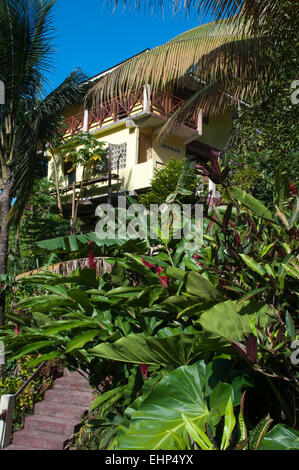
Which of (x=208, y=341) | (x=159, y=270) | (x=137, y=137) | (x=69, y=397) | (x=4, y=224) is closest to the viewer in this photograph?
(x=208, y=341)

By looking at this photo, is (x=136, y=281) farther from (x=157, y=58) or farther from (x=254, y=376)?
(x=157, y=58)

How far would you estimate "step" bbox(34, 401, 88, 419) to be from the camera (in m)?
6.88

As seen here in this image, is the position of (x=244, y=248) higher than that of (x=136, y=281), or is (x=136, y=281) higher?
(x=244, y=248)

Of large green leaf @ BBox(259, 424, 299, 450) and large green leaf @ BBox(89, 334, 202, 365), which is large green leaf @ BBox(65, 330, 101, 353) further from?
large green leaf @ BBox(259, 424, 299, 450)

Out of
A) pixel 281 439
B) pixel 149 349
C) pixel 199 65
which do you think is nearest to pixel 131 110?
pixel 199 65

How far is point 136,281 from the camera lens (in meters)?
2.69

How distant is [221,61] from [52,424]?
21.9ft

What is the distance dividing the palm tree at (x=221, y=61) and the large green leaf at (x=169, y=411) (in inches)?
166

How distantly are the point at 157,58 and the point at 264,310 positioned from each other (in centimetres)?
645

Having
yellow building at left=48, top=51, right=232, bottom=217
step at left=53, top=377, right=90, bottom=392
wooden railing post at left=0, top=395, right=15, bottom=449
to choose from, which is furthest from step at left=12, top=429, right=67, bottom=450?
yellow building at left=48, top=51, right=232, bottom=217

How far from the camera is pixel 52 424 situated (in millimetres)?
6750

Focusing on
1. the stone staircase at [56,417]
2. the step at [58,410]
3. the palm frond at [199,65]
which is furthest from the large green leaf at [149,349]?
the step at [58,410]

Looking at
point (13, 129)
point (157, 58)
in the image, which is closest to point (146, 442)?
point (157, 58)

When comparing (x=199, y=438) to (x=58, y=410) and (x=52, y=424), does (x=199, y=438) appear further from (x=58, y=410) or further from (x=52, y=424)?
(x=58, y=410)
